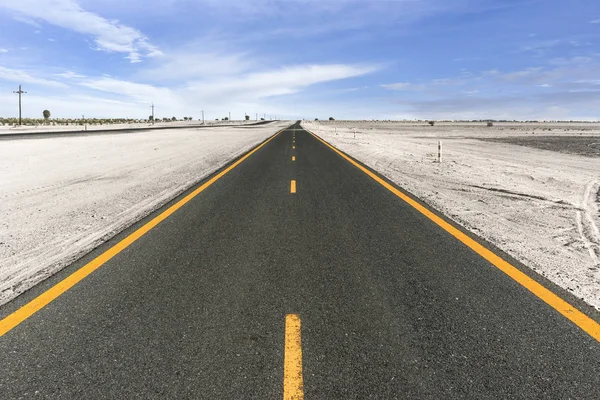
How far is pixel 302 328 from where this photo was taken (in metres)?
3.10

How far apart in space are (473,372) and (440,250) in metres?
2.52

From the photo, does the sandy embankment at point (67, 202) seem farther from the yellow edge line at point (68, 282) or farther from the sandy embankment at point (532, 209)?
the sandy embankment at point (532, 209)

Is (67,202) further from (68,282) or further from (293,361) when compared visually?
(293,361)

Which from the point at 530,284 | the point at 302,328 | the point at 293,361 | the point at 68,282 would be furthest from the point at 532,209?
the point at 68,282

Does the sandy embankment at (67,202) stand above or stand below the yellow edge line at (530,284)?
above

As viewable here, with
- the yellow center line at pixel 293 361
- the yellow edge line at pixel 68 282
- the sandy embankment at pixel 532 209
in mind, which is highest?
the sandy embankment at pixel 532 209

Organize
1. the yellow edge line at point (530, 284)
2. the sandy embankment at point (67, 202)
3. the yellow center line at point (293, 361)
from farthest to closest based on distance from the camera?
1. the sandy embankment at point (67, 202)
2. the yellow edge line at point (530, 284)
3. the yellow center line at point (293, 361)

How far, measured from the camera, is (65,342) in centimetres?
294

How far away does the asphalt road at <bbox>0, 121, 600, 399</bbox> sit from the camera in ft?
8.11

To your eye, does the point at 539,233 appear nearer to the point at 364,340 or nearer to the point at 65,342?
the point at 364,340

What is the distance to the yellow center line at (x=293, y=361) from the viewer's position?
7.85 ft

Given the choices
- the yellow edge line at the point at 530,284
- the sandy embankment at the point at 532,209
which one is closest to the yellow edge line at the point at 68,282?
the yellow edge line at the point at 530,284

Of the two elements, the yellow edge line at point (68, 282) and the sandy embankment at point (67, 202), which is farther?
the sandy embankment at point (67, 202)

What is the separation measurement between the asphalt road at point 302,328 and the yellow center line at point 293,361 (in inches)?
1.8
